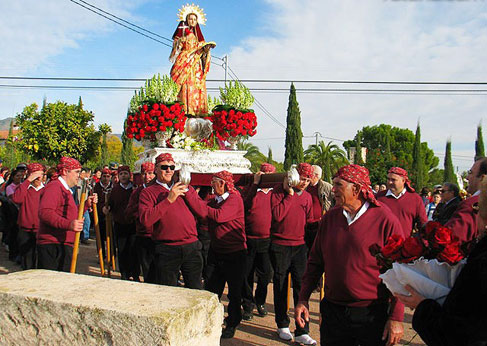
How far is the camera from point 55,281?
2.66m

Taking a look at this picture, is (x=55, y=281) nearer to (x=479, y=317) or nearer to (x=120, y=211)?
(x=479, y=317)

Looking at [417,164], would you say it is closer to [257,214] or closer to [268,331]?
[257,214]

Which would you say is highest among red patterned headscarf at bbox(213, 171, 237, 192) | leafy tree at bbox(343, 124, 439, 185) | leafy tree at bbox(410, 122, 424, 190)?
leafy tree at bbox(343, 124, 439, 185)

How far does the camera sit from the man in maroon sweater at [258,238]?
6.20 metres

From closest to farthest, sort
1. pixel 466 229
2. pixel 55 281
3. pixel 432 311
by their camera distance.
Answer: pixel 432 311
pixel 55 281
pixel 466 229

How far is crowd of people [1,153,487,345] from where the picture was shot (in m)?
3.21

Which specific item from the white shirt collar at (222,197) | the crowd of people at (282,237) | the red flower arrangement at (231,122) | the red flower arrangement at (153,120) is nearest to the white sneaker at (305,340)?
the crowd of people at (282,237)

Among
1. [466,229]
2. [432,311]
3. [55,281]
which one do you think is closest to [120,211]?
[55,281]

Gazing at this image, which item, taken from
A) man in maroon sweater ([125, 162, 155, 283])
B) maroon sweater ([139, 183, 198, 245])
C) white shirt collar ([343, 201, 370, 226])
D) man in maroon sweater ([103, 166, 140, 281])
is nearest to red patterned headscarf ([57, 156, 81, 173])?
maroon sweater ([139, 183, 198, 245])

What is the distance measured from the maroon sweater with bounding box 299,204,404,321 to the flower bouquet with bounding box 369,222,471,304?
0.69 metres

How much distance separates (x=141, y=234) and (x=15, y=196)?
2.81 m

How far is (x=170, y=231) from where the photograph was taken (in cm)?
490

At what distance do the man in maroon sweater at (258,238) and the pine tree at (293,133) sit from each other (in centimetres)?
2520

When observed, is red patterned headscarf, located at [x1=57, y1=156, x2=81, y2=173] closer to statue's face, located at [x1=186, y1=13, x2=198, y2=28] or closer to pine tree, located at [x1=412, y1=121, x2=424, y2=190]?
statue's face, located at [x1=186, y1=13, x2=198, y2=28]
